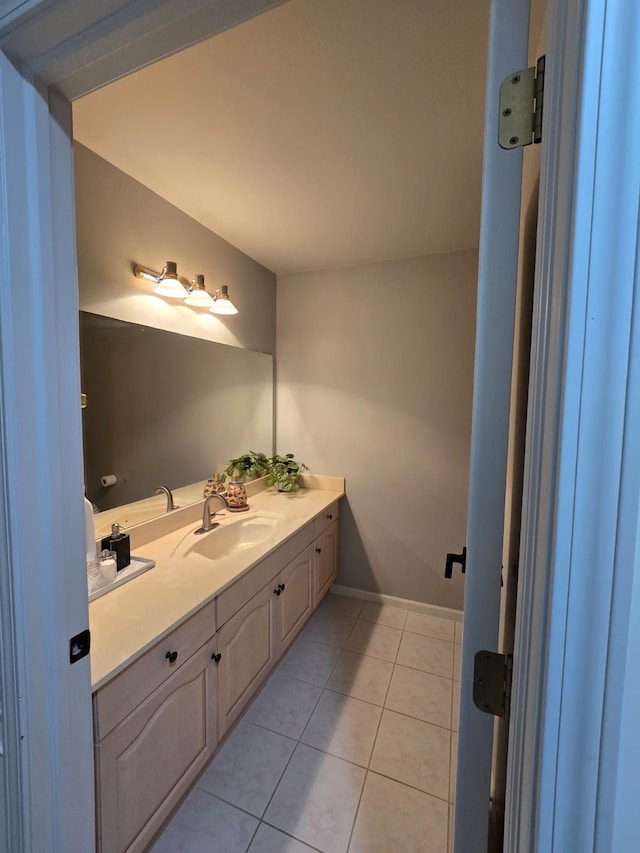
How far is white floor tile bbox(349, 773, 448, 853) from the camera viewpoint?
1175mm

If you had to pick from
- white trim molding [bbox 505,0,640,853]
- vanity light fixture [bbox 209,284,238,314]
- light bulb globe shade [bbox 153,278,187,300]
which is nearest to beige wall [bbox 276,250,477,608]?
vanity light fixture [bbox 209,284,238,314]

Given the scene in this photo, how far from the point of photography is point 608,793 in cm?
Answer: 31

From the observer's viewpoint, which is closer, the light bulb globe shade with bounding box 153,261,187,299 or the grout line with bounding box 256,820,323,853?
the grout line with bounding box 256,820,323,853

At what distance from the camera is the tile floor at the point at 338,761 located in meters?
1.20

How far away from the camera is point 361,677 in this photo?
1892 mm

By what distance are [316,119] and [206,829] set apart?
246cm

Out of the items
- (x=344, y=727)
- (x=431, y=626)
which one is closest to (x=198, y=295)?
(x=344, y=727)

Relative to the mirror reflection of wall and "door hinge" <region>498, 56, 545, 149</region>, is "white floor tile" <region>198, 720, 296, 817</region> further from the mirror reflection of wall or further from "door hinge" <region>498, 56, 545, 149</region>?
"door hinge" <region>498, 56, 545, 149</region>

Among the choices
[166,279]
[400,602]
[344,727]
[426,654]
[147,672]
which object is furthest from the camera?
[400,602]

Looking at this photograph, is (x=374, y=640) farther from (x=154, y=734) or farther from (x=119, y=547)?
(x=119, y=547)

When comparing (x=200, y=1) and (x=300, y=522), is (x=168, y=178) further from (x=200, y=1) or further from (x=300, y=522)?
(x=300, y=522)

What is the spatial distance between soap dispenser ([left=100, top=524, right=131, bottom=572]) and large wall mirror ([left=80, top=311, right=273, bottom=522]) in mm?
202

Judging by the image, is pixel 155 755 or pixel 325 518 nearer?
pixel 155 755

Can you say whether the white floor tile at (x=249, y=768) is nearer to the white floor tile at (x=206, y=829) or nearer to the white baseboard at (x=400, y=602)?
the white floor tile at (x=206, y=829)
